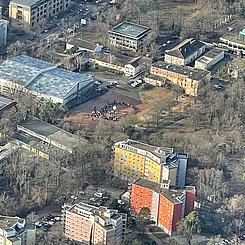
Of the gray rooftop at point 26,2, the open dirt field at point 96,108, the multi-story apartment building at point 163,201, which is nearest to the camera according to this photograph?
the multi-story apartment building at point 163,201

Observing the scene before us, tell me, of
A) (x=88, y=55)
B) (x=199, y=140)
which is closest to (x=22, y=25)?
(x=88, y=55)

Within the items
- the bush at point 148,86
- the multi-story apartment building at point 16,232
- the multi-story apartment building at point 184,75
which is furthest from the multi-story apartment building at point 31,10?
the multi-story apartment building at point 16,232

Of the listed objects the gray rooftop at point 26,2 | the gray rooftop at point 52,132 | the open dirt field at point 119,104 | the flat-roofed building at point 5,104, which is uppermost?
the gray rooftop at point 26,2

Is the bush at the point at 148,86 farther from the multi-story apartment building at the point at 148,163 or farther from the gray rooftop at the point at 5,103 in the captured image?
the multi-story apartment building at the point at 148,163

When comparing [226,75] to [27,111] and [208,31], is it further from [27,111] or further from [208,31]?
[27,111]

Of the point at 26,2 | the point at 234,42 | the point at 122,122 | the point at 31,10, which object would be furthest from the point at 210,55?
the point at 26,2

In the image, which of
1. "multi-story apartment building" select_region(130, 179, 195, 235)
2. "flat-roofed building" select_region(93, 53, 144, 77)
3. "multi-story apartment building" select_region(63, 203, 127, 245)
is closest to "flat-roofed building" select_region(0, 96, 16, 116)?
"flat-roofed building" select_region(93, 53, 144, 77)

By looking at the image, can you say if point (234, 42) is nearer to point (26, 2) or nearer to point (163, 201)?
point (26, 2)
